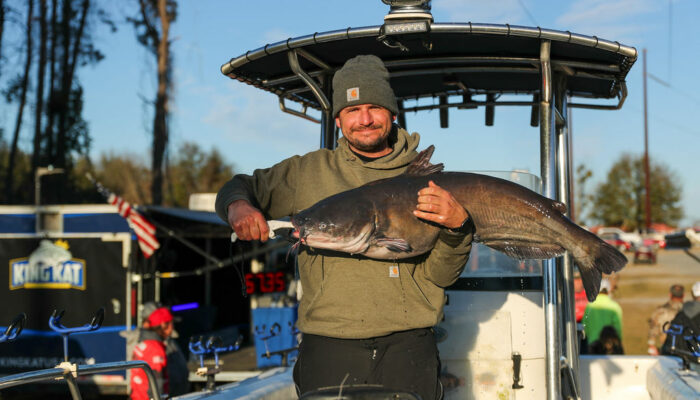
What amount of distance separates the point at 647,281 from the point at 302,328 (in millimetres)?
34751

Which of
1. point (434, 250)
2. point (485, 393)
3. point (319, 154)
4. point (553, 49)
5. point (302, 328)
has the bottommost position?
point (485, 393)

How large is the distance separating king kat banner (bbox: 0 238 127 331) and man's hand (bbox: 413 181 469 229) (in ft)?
32.6

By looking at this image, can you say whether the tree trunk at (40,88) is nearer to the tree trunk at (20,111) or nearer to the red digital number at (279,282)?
the tree trunk at (20,111)

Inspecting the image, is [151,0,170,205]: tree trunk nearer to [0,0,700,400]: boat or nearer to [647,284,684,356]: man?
[647,284,684,356]: man

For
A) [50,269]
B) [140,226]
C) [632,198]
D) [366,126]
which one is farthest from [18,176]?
[632,198]

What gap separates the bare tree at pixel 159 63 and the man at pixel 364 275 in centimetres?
1724

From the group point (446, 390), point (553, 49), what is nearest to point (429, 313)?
point (446, 390)

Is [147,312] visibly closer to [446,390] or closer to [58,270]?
[58,270]

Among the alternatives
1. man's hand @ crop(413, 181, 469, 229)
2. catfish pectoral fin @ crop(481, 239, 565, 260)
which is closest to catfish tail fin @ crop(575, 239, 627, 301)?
catfish pectoral fin @ crop(481, 239, 565, 260)

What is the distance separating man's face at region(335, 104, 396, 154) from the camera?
293 cm

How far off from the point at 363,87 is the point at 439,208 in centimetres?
69

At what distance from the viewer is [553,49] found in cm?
404

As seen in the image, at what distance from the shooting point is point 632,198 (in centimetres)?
6134

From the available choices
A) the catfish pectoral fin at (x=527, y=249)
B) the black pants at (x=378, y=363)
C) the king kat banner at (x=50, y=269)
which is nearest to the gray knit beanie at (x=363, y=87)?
the catfish pectoral fin at (x=527, y=249)
